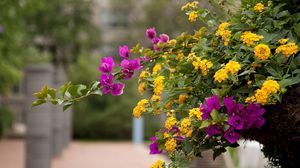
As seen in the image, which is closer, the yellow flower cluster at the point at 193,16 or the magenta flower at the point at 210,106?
the magenta flower at the point at 210,106

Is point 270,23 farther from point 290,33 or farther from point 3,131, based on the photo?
point 3,131

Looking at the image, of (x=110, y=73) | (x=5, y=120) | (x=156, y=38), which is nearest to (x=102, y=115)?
(x=5, y=120)

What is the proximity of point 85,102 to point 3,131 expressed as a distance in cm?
437

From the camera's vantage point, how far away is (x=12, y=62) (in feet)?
65.1

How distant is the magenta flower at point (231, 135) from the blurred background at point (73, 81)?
108cm

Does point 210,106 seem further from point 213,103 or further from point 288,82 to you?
point 288,82

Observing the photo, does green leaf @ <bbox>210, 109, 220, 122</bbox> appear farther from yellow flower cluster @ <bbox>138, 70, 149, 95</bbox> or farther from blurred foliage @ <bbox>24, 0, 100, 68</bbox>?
blurred foliage @ <bbox>24, 0, 100, 68</bbox>

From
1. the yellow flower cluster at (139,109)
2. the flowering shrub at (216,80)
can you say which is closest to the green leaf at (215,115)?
the flowering shrub at (216,80)

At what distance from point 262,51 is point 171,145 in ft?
1.73

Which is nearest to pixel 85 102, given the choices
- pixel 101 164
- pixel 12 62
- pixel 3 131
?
pixel 3 131

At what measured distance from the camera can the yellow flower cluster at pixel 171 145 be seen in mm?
2342

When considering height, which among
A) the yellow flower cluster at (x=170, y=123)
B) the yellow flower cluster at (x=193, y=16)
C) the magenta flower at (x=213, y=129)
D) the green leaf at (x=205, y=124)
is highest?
the yellow flower cluster at (x=193, y=16)

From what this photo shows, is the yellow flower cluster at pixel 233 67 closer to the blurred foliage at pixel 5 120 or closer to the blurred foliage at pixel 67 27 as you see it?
the blurred foliage at pixel 5 120

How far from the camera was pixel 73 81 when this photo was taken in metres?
25.6
